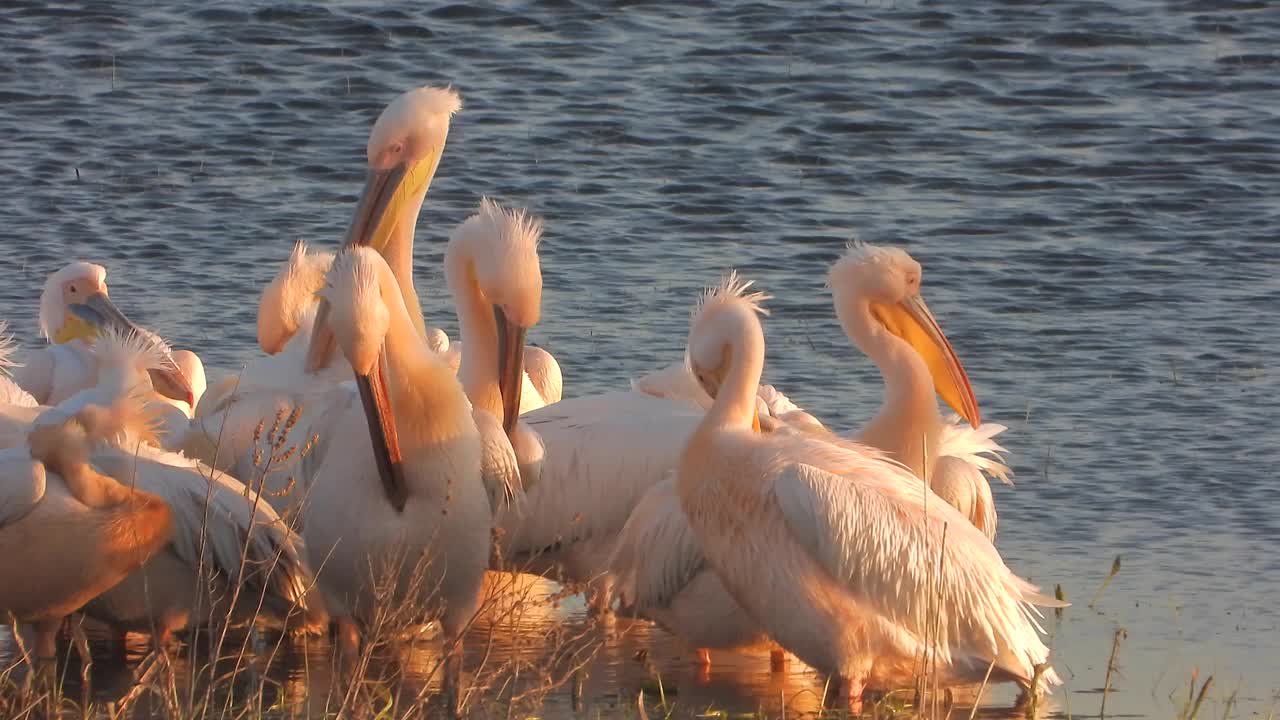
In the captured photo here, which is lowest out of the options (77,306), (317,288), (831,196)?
(831,196)

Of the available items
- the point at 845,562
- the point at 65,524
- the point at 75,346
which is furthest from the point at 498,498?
the point at 75,346

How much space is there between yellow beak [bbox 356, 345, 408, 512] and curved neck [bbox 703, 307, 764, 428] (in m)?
0.77

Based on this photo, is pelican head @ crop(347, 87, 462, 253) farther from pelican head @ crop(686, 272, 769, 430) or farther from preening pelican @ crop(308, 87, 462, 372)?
pelican head @ crop(686, 272, 769, 430)

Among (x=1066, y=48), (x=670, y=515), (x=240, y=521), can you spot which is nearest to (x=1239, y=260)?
(x=1066, y=48)

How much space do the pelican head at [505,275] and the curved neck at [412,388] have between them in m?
0.75

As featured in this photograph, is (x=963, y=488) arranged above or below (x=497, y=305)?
below

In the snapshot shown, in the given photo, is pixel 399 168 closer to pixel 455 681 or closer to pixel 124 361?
pixel 124 361

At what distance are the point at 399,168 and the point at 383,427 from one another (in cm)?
183

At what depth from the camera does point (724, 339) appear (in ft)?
18.8

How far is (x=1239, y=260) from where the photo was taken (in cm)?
1036

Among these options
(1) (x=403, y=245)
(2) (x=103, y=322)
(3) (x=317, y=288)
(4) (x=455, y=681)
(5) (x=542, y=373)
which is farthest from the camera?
(2) (x=103, y=322)

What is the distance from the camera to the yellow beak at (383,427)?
17.8 feet

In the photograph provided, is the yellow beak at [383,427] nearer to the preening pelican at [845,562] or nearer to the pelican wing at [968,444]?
the preening pelican at [845,562]

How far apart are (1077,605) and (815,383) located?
8.34 ft
